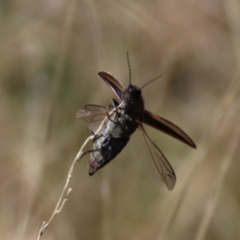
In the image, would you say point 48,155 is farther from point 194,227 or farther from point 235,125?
point 235,125

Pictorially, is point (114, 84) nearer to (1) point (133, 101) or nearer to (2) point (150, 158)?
(1) point (133, 101)

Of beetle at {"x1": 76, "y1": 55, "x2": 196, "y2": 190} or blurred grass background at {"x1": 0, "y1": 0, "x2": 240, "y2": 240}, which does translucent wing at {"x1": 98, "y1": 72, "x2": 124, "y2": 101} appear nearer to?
beetle at {"x1": 76, "y1": 55, "x2": 196, "y2": 190}

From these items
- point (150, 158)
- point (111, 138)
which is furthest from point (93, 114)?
point (150, 158)

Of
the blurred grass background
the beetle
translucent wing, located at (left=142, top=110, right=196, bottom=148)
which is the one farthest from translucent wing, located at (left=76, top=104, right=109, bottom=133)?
→ the blurred grass background

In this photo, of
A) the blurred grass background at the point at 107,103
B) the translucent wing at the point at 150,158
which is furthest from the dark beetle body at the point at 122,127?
the blurred grass background at the point at 107,103

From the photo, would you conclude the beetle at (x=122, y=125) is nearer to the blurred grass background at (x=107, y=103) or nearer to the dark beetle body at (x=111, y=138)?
the dark beetle body at (x=111, y=138)

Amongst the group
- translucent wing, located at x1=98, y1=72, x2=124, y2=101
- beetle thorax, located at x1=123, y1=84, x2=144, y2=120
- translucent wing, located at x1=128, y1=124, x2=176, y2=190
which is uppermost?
translucent wing, located at x1=98, y1=72, x2=124, y2=101
